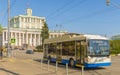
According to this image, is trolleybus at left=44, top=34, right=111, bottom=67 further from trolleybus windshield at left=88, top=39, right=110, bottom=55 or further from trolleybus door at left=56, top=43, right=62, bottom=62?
trolleybus door at left=56, top=43, right=62, bottom=62

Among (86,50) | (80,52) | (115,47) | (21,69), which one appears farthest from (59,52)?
(115,47)

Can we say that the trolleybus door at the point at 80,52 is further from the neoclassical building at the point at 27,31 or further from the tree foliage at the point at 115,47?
the neoclassical building at the point at 27,31

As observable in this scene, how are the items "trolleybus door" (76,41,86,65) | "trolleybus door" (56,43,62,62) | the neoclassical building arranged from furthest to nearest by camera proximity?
the neoclassical building, "trolleybus door" (56,43,62,62), "trolleybus door" (76,41,86,65)

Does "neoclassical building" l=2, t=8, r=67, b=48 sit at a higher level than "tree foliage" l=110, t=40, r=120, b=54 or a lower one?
higher

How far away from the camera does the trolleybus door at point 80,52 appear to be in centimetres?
2241

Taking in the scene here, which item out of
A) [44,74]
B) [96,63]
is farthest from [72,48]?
[44,74]

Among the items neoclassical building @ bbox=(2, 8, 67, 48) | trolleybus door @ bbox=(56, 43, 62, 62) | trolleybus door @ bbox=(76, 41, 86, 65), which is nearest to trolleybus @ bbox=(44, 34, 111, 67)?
trolleybus door @ bbox=(76, 41, 86, 65)

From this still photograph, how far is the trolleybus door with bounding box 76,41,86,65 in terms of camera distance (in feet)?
73.5

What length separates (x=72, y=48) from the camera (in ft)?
80.8

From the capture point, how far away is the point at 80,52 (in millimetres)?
22891

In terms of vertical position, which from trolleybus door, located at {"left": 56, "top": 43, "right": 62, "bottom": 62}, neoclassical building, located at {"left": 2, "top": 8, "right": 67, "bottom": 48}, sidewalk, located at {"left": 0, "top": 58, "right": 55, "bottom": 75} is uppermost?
neoclassical building, located at {"left": 2, "top": 8, "right": 67, "bottom": 48}

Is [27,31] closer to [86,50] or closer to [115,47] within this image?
[115,47]

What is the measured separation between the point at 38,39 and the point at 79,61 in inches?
6091

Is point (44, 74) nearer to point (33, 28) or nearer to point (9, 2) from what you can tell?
point (9, 2)
